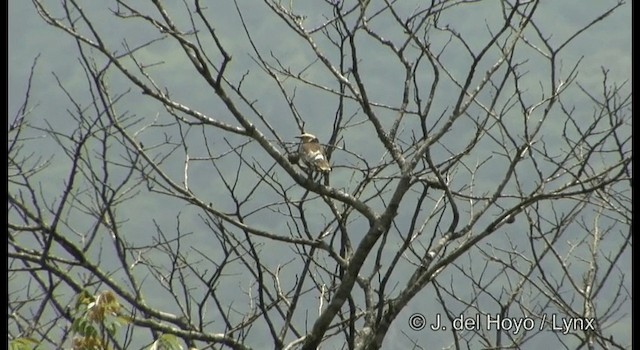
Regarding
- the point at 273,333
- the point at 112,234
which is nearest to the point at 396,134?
the point at 273,333

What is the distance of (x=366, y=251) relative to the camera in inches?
171

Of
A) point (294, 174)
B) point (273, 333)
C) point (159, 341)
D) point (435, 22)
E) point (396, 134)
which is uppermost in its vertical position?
point (435, 22)

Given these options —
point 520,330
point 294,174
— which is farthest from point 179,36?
point 520,330

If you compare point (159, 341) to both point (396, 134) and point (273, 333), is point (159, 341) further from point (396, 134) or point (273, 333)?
point (396, 134)

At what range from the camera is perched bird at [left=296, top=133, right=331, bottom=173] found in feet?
16.3

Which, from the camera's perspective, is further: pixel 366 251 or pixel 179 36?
pixel 366 251

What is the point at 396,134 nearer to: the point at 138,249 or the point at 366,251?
the point at 366,251

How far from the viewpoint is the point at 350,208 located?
491 cm

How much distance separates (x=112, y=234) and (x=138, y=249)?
287mm

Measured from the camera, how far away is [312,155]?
5039 millimetres

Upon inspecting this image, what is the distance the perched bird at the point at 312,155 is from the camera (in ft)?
16.3

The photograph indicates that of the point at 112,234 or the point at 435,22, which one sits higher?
the point at 435,22

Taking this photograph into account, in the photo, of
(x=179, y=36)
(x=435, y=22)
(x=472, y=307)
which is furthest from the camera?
(x=472, y=307)

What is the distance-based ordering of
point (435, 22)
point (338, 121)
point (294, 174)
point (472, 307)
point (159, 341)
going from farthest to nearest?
point (472, 307) → point (338, 121) → point (435, 22) → point (294, 174) → point (159, 341)
